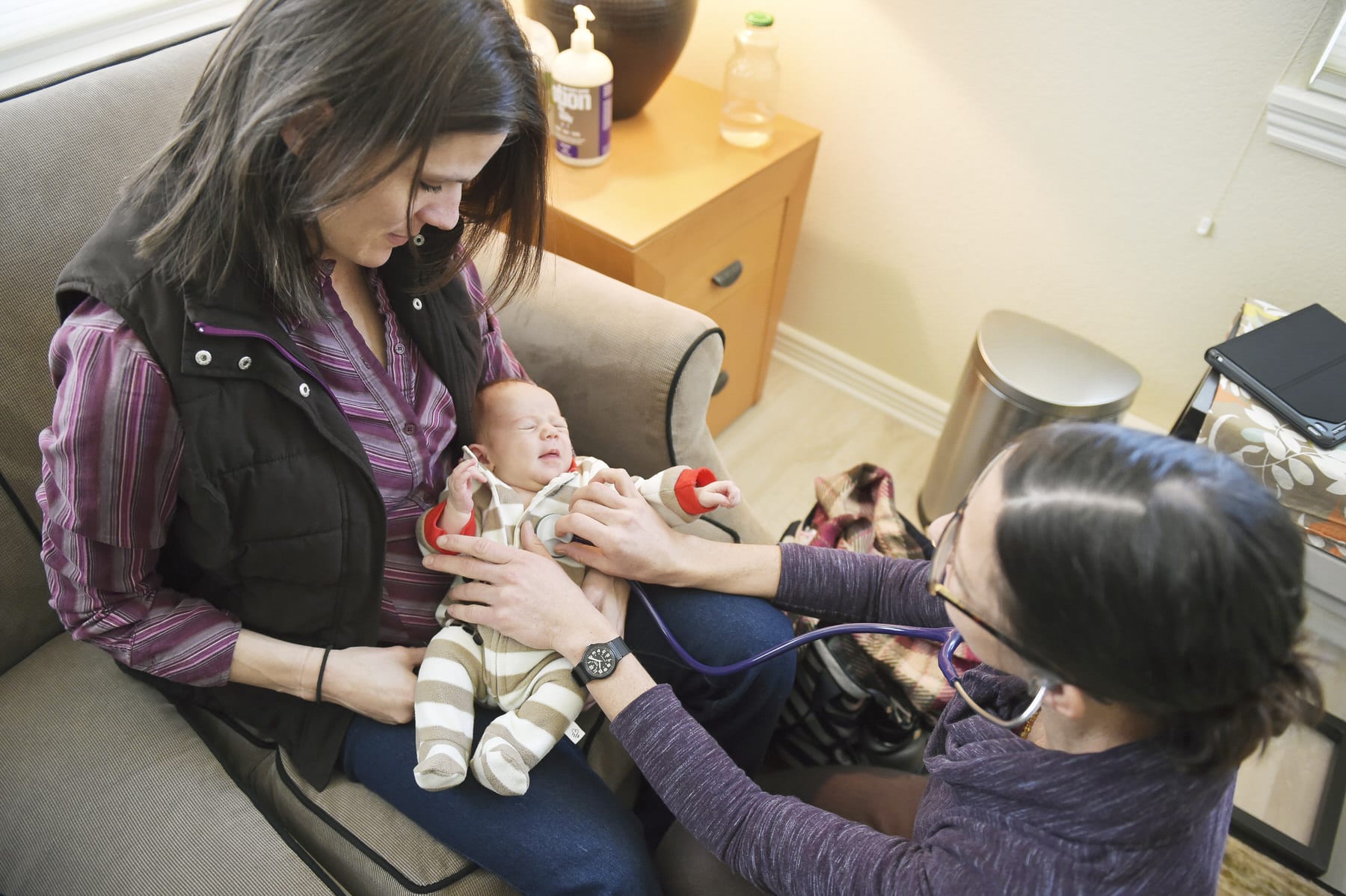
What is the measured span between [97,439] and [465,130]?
441mm

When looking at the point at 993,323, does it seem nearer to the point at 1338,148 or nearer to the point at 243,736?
the point at 1338,148

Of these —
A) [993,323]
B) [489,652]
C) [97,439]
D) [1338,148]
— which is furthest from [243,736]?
[1338,148]

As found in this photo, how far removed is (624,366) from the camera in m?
1.32

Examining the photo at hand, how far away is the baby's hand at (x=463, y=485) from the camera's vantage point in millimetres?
1056

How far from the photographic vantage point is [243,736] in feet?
3.66

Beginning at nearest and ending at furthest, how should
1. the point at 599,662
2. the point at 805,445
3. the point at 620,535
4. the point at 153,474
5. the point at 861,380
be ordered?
the point at 153,474 < the point at 599,662 < the point at 620,535 < the point at 805,445 < the point at 861,380

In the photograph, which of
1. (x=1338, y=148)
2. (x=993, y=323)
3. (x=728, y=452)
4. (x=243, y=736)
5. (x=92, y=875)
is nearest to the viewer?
(x=92, y=875)

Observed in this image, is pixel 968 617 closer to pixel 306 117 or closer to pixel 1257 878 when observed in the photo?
pixel 306 117

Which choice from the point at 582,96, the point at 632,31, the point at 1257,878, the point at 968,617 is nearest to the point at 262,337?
the point at 968,617

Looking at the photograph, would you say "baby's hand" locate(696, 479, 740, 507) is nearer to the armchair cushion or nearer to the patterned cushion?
the armchair cushion

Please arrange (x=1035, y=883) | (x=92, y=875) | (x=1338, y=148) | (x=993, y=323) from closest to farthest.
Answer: (x=1035, y=883) → (x=92, y=875) → (x=1338, y=148) → (x=993, y=323)

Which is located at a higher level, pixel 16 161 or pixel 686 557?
pixel 16 161

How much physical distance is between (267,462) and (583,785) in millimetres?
500

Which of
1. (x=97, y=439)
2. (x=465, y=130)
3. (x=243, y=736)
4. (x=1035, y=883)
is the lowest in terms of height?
Answer: (x=243, y=736)
